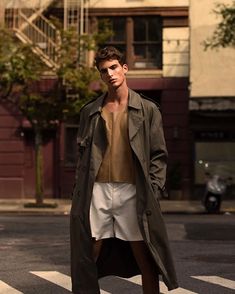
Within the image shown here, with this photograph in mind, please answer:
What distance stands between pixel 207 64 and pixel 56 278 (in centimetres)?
1573

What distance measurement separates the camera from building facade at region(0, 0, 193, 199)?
22.4 metres

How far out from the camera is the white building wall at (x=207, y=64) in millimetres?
22125

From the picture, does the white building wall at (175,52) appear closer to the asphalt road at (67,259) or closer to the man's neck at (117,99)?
the asphalt road at (67,259)

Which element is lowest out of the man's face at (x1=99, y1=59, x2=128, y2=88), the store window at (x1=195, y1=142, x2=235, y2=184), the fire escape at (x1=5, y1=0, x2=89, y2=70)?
the store window at (x1=195, y1=142, x2=235, y2=184)

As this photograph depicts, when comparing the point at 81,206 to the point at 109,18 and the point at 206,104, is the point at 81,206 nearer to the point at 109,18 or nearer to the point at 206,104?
the point at 206,104

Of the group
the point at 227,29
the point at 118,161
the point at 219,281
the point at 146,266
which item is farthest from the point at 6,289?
the point at 227,29

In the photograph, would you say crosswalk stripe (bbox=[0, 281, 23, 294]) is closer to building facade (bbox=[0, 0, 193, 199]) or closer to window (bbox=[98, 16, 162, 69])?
building facade (bbox=[0, 0, 193, 199])

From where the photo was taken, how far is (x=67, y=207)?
63.1 feet

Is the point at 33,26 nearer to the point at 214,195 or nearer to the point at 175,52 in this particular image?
the point at 175,52

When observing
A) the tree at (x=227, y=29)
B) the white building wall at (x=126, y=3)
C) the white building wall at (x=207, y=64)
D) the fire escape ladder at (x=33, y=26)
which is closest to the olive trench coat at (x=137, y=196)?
the tree at (x=227, y=29)

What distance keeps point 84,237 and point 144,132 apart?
88cm

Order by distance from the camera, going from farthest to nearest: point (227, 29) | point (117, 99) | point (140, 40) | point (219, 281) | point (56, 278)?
point (140, 40) → point (227, 29) → point (56, 278) → point (219, 281) → point (117, 99)

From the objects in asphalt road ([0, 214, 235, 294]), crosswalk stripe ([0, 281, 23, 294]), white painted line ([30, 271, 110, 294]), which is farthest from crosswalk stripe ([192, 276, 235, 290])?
crosswalk stripe ([0, 281, 23, 294])

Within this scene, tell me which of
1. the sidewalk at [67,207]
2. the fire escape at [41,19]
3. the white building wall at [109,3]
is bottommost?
the sidewalk at [67,207]
